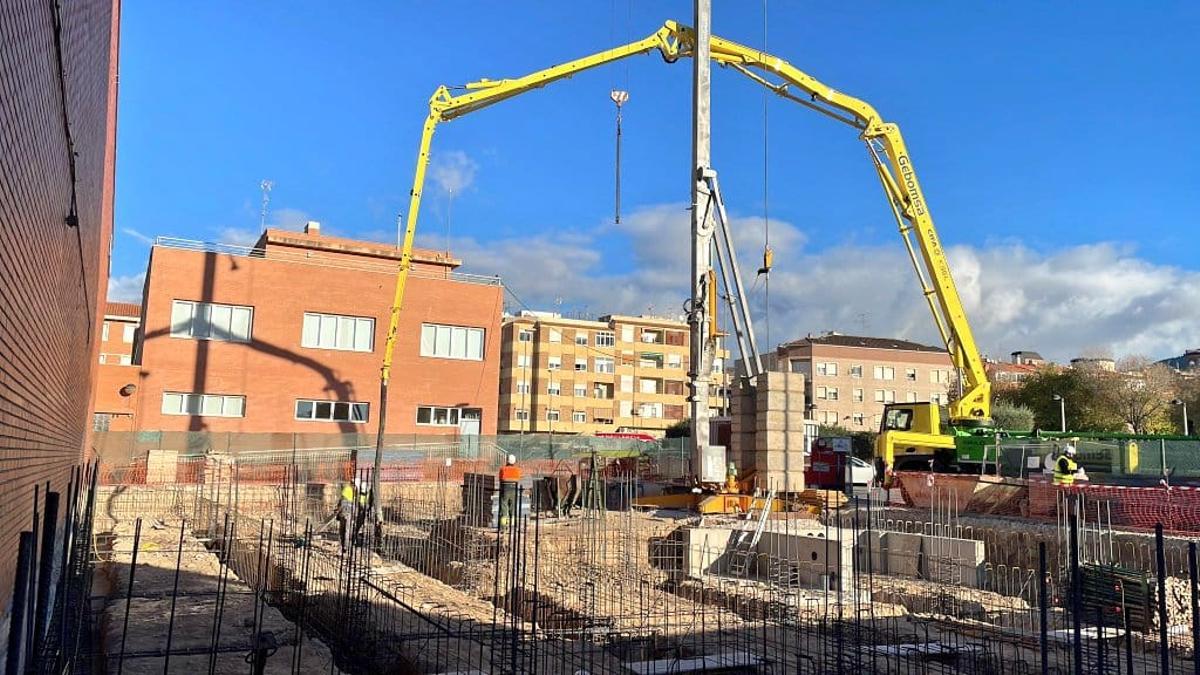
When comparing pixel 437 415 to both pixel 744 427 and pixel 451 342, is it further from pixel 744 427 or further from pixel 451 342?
pixel 744 427

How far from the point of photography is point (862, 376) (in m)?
74.9

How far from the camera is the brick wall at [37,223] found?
4.32 meters

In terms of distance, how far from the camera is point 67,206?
24.4ft

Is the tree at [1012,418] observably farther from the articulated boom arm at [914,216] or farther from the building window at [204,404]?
the building window at [204,404]

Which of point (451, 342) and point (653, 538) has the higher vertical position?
point (451, 342)

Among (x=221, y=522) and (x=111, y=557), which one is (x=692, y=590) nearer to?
(x=111, y=557)

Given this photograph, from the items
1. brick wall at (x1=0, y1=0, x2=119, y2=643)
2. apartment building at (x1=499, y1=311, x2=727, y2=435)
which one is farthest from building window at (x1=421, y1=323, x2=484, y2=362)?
apartment building at (x1=499, y1=311, x2=727, y2=435)

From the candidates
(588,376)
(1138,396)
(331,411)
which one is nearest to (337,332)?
(331,411)

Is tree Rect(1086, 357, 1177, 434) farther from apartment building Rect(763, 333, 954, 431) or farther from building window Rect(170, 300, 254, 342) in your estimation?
building window Rect(170, 300, 254, 342)

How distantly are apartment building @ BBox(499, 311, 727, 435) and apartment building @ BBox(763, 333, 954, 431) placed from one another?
1091cm

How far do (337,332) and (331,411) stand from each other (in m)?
3.02

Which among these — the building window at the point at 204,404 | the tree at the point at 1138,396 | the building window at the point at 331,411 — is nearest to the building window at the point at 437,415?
the building window at the point at 331,411

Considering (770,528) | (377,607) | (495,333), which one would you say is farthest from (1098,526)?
(495,333)

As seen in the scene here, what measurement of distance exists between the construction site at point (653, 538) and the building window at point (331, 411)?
0.27 ft
